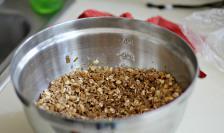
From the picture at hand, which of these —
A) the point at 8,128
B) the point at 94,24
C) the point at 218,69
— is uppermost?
the point at 94,24

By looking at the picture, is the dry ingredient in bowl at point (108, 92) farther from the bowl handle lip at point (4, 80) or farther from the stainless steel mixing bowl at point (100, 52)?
the bowl handle lip at point (4, 80)

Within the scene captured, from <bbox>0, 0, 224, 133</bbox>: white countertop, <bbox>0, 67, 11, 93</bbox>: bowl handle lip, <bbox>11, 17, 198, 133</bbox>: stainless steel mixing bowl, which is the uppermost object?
<bbox>11, 17, 198, 133</bbox>: stainless steel mixing bowl

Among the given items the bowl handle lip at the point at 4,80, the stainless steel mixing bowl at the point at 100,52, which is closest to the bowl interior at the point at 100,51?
the stainless steel mixing bowl at the point at 100,52

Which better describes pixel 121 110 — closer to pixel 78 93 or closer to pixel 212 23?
pixel 78 93

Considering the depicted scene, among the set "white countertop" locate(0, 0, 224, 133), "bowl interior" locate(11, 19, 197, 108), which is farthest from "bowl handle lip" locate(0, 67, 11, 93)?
"bowl interior" locate(11, 19, 197, 108)

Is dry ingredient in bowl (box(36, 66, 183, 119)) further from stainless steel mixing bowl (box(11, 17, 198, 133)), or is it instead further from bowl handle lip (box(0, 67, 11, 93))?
bowl handle lip (box(0, 67, 11, 93))

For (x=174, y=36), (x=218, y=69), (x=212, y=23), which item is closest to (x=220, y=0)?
(x=212, y=23)
